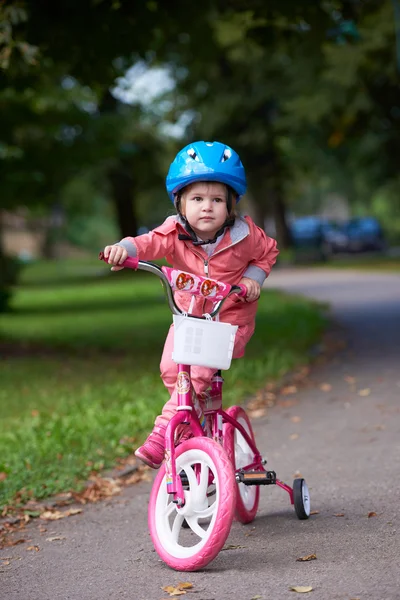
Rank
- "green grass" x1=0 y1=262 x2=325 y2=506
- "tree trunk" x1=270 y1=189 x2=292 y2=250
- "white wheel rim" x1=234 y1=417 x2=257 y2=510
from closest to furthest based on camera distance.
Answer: "white wheel rim" x1=234 y1=417 x2=257 y2=510 < "green grass" x1=0 y1=262 x2=325 y2=506 < "tree trunk" x1=270 y1=189 x2=292 y2=250

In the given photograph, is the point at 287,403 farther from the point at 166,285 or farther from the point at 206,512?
the point at 166,285

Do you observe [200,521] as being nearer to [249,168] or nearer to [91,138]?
[91,138]

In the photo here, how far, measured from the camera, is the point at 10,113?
55.8 ft

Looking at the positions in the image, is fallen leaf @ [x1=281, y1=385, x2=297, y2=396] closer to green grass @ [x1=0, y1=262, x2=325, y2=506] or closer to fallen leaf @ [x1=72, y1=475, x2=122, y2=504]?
green grass @ [x1=0, y1=262, x2=325, y2=506]

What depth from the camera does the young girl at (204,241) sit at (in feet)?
15.5

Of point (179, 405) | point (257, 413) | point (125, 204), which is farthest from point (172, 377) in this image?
point (125, 204)

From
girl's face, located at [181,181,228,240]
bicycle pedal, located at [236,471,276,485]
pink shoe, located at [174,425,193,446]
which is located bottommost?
bicycle pedal, located at [236,471,276,485]

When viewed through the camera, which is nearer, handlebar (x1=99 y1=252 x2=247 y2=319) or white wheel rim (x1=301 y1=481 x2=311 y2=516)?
handlebar (x1=99 y1=252 x2=247 y2=319)

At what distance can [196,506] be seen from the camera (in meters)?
4.59

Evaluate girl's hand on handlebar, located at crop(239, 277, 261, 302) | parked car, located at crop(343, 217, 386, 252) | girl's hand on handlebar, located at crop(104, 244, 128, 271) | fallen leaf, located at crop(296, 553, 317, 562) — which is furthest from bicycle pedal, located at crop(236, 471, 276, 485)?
parked car, located at crop(343, 217, 386, 252)

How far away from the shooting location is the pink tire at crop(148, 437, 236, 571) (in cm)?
438

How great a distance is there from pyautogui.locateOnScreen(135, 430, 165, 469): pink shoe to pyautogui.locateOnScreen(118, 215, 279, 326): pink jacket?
58 cm

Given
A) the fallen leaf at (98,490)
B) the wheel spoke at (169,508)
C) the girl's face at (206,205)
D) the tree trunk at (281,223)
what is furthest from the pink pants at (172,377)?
the tree trunk at (281,223)

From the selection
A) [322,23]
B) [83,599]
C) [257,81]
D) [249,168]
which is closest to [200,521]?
[83,599]
